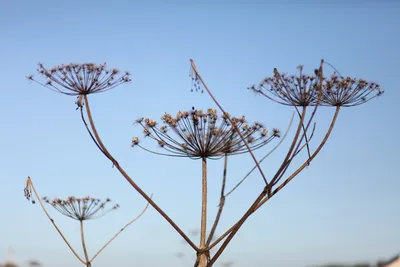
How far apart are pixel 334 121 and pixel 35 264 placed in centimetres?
810

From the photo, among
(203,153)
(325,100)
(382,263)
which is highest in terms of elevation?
(325,100)

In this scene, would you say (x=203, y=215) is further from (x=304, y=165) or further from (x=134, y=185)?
(x=304, y=165)

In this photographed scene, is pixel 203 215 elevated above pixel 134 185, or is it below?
below

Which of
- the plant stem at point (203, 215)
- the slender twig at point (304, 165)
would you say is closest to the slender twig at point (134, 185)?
the plant stem at point (203, 215)

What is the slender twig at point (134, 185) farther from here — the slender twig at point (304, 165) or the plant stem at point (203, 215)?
the slender twig at point (304, 165)

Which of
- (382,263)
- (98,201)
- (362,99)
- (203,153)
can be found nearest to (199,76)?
(203,153)

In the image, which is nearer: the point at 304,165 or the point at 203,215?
the point at 304,165

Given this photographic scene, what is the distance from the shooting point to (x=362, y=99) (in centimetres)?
1237

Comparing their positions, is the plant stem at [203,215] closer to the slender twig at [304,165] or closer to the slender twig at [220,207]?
the slender twig at [220,207]

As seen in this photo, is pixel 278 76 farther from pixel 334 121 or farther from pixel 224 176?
pixel 224 176

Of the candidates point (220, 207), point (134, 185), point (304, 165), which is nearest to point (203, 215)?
point (220, 207)

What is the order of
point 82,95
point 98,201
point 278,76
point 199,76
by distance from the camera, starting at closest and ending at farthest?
point 199,76 < point 278,76 < point 82,95 < point 98,201

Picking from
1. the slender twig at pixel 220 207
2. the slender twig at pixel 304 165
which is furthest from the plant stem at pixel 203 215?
the slender twig at pixel 304 165

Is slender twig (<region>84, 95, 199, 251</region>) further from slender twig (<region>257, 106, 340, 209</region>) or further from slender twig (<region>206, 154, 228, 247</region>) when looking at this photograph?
slender twig (<region>257, 106, 340, 209</region>)
